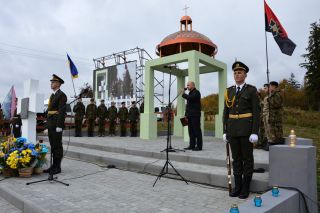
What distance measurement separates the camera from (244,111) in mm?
4289

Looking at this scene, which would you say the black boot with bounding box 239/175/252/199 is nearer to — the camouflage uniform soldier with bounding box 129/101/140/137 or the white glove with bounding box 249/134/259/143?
the white glove with bounding box 249/134/259/143

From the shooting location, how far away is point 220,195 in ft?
14.5

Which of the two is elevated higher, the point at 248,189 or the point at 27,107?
the point at 27,107

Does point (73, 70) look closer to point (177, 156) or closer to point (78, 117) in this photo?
point (177, 156)

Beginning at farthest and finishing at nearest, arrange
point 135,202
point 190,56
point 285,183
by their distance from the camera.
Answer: point 190,56, point 135,202, point 285,183

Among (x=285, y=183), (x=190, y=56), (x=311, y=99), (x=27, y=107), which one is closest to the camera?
(x=285, y=183)

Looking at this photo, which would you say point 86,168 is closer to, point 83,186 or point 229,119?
point 83,186

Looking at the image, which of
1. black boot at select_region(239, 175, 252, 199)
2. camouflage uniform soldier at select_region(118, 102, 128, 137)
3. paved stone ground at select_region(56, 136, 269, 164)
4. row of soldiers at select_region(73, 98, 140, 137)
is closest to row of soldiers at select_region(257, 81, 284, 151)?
paved stone ground at select_region(56, 136, 269, 164)

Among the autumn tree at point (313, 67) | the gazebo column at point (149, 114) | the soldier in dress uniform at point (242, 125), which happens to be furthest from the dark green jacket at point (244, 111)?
the autumn tree at point (313, 67)

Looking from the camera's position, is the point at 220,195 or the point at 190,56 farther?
the point at 190,56

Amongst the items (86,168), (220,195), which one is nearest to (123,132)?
(86,168)

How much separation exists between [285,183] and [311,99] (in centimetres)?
4807

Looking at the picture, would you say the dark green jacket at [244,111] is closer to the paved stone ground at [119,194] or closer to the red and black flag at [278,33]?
the paved stone ground at [119,194]

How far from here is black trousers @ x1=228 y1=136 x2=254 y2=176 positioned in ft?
13.7
